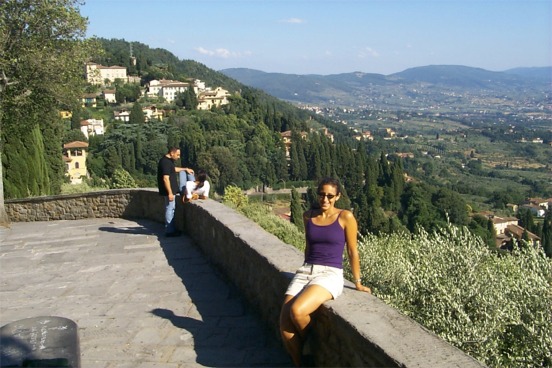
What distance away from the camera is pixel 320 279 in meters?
3.45

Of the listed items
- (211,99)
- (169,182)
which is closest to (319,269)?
(169,182)

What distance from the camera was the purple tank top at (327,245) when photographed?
A: 11.7 feet

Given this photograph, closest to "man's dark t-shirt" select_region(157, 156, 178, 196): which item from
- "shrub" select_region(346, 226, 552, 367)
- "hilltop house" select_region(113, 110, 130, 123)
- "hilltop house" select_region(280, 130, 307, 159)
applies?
"shrub" select_region(346, 226, 552, 367)

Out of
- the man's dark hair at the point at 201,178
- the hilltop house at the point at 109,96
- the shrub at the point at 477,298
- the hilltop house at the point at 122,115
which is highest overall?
the man's dark hair at the point at 201,178

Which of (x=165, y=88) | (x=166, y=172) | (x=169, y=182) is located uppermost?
(x=165, y=88)

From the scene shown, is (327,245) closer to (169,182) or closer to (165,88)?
(169,182)

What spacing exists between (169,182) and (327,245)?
5.00 meters

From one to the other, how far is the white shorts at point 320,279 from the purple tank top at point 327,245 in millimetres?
47

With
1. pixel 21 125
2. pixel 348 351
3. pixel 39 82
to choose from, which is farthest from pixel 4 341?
pixel 21 125

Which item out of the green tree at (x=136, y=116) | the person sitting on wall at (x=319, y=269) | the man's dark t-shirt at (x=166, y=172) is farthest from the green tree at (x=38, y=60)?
the green tree at (x=136, y=116)

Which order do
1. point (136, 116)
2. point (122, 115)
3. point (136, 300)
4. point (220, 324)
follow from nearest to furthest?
1. point (220, 324)
2. point (136, 300)
3. point (136, 116)
4. point (122, 115)

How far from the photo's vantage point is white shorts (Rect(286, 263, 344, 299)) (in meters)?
3.41

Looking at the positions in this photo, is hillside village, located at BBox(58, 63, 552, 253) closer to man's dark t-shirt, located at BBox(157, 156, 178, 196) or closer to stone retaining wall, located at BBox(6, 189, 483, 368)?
man's dark t-shirt, located at BBox(157, 156, 178, 196)

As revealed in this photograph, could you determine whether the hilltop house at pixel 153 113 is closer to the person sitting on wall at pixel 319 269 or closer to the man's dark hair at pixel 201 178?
the man's dark hair at pixel 201 178
